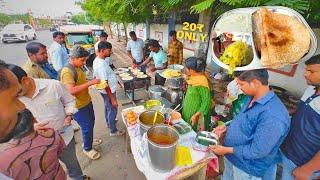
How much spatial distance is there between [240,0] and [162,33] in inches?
456

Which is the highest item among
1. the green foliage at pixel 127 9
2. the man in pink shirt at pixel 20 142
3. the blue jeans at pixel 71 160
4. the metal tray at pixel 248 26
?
the green foliage at pixel 127 9

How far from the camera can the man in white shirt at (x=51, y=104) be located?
2.13 metres

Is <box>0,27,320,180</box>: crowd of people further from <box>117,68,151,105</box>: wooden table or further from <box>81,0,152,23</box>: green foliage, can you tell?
<box>81,0,152,23</box>: green foliage

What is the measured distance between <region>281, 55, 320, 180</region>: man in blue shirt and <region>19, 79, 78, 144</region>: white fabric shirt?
278cm

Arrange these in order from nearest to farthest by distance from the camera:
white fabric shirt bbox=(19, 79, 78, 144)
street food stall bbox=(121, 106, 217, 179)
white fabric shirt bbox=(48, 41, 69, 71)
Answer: street food stall bbox=(121, 106, 217, 179), white fabric shirt bbox=(19, 79, 78, 144), white fabric shirt bbox=(48, 41, 69, 71)

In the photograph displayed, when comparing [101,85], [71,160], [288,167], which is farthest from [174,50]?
[288,167]

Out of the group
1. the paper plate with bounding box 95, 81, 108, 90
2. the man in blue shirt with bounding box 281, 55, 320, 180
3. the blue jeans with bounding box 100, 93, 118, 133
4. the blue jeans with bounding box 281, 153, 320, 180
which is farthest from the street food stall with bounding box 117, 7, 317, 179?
the blue jeans with bounding box 100, 93, 118, 133

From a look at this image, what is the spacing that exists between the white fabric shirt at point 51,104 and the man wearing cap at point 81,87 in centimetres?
46

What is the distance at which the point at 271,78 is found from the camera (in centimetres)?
631

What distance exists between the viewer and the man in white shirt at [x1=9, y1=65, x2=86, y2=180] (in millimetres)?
2131

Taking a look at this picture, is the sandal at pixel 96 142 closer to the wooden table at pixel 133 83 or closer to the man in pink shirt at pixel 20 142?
the wooden table at pixel 133 83

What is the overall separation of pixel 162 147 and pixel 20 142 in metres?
1.12

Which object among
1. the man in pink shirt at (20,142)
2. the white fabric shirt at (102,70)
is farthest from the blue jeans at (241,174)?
the white fabric shirt at (102,70)

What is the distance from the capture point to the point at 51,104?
2.37 meters
